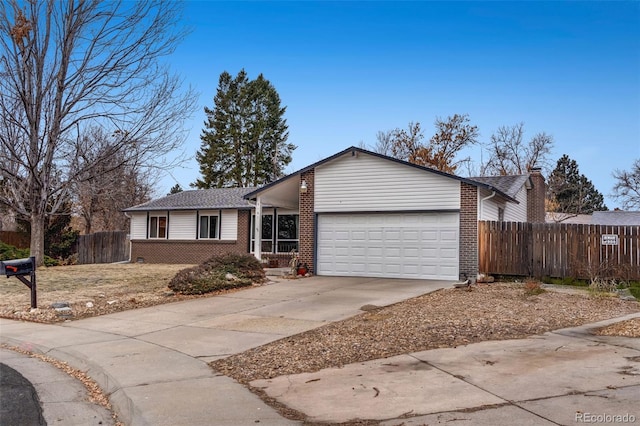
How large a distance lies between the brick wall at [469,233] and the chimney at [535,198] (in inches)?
374

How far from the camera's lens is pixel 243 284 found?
50.2 feet

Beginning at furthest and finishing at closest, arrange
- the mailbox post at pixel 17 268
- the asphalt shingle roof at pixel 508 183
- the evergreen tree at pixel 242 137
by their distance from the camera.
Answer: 1. the evergreen tree at pixel 242 137
2. the asphalt shingle roof at pixel 508 183
3. the mailbox post at pixel 17 268

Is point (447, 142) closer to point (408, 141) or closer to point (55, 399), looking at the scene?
point (408, 141)

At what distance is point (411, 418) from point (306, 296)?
28.1 ft

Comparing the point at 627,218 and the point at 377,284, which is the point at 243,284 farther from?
the point at 627,218

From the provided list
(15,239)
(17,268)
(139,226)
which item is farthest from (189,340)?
(15,239)

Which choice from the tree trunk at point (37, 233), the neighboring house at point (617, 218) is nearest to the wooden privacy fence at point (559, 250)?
the neighboring house at point (617, 218)

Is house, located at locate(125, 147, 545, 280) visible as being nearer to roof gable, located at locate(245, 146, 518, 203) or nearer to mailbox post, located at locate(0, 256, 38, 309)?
roof gable, located at locate(245, 146, 518, 203)

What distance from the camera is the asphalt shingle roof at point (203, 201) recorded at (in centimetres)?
2659

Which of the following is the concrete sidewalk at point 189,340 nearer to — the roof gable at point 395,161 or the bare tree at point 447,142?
the roof gable at point 395,161

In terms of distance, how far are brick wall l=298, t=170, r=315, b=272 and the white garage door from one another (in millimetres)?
296

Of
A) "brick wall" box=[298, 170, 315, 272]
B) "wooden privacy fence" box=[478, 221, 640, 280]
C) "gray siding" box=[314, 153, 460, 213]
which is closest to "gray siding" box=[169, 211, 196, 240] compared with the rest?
"brick wall" box=[298, 170, 315, 272]

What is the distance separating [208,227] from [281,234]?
473 cm

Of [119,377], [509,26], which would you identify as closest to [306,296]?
[119,377]
